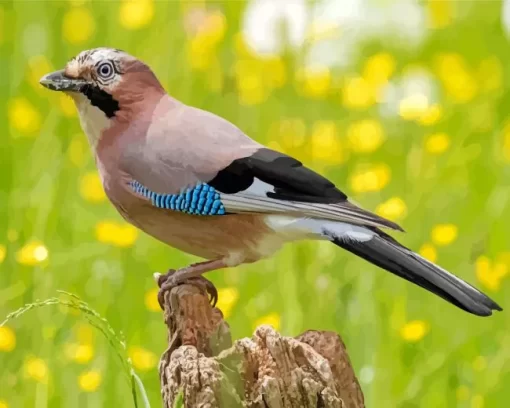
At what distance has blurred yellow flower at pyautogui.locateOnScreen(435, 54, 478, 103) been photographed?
3.51m

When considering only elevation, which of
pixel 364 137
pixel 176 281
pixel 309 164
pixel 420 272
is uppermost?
pixel 364 137

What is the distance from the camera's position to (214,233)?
1973mm

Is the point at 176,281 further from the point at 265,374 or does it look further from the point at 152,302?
the point at 152,302

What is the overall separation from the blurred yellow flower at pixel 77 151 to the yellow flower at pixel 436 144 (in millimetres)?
1039

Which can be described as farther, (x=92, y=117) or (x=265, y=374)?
(x=92, y=117)

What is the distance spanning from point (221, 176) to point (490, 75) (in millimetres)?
2016

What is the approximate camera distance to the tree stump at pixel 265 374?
160 cm

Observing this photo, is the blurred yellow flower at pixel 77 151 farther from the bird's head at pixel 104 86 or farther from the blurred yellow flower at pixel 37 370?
the bird's head at pixel 104 86

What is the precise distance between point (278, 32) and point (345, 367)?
1636 millimetres

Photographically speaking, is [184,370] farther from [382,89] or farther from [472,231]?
[382,89]

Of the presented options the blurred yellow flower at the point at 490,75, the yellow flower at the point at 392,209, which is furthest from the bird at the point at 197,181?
the blurred yellow flower at the point at 490,75

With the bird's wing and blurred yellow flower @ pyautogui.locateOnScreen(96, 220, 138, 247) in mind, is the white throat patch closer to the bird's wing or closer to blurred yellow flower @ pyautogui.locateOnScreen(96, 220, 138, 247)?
the bird's wing

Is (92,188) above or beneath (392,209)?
above

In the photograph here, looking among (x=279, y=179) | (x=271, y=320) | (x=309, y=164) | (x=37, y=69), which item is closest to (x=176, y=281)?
(x=279, y=179)
